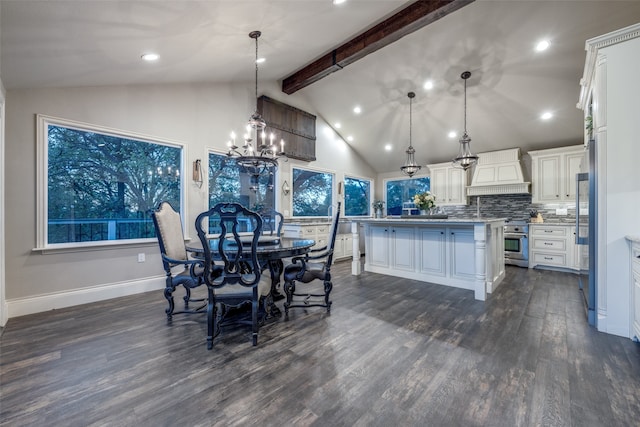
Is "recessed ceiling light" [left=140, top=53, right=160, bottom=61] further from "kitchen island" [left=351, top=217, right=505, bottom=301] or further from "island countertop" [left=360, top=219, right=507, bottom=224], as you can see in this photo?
"island countertop" [left=360, top=219, right=507, bottom=224]

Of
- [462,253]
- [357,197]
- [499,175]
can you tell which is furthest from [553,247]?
[357,197]

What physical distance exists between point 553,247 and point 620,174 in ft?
10.8

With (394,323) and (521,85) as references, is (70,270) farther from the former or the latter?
(521,85)

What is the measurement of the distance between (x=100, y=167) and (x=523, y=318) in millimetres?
5202

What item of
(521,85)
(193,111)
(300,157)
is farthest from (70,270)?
(521,85)

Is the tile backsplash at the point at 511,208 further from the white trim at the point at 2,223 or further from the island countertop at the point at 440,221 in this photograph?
the white trim at the point at 2,223

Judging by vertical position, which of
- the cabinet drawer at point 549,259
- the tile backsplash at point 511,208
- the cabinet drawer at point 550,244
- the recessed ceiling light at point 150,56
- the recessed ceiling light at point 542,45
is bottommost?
the cabinet drawer at point 549,259

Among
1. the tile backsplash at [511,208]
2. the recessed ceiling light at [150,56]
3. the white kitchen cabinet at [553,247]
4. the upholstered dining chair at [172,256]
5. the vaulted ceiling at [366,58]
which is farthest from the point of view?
the tile backsplash at [511,208]

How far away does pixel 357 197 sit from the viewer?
784 cm

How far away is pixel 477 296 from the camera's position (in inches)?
131

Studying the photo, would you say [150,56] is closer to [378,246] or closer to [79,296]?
[79,296]

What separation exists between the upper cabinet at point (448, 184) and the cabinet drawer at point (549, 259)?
1748mm

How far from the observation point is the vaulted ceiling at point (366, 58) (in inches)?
93.7

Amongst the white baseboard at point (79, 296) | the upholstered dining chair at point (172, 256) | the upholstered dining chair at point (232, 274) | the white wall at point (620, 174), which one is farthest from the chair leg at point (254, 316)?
the white wall at point (620, 174)
